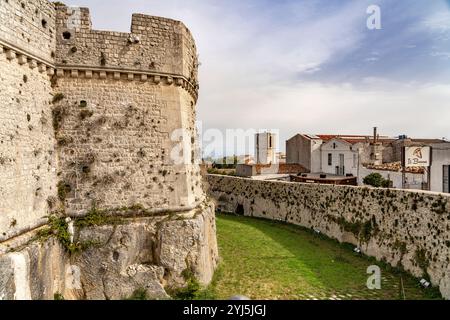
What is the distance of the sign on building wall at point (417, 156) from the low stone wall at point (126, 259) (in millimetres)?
13912

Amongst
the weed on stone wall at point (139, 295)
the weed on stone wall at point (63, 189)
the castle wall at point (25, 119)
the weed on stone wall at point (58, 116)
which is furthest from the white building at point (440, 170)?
the castle wall at point (25, 119)

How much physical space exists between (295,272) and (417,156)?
439 inches

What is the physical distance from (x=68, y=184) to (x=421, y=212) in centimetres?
1412

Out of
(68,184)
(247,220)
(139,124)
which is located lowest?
(247,220)

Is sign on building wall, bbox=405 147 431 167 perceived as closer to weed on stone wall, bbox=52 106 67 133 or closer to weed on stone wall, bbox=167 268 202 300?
weed on stone wall, bbox=167 268 202 300

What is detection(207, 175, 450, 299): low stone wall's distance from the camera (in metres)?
12.2

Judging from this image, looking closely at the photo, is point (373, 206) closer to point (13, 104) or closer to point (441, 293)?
point (441, 293)

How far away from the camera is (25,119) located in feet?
29.2

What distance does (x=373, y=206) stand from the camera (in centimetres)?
1648

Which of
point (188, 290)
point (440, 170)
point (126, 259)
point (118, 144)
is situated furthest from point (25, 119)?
point (440, 170)

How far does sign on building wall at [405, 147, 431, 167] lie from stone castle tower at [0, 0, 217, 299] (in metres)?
13.5

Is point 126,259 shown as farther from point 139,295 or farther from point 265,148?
Result: point 265,148

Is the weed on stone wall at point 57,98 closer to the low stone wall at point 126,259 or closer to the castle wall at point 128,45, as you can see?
the castle wall at point 128,45
